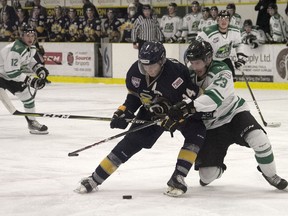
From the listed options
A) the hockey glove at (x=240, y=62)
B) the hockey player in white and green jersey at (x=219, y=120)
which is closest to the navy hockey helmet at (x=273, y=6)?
the hockey glove at (x=240, y=62)

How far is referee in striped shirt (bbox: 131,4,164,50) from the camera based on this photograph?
1377 centimetres

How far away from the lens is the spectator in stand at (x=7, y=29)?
16734 mm

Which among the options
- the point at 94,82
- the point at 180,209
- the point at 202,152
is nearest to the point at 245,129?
the point at 202,152

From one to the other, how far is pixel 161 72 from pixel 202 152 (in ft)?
1.92

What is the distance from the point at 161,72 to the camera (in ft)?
14.8

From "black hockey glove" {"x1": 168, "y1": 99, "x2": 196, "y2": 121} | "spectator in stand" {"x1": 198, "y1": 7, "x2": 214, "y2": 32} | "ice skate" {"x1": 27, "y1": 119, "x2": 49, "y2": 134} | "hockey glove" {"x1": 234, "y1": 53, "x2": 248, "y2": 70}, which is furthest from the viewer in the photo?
"spectator in stand" {"x1": 198, "y1": 7, "x2": 214, "y2": 32}

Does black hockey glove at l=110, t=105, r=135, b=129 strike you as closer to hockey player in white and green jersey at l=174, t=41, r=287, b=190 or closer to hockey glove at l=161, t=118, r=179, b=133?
hockey glove at l=161, t=118, r=179, b=133

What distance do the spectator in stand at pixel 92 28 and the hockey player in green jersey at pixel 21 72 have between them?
724cm

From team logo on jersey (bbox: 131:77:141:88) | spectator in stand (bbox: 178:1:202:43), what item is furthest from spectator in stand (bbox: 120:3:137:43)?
team logo on jersey (bbox: 131:77:141:88)

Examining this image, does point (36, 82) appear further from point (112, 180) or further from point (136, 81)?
point (136, 81)

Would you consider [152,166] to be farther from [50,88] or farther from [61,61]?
[61,61]

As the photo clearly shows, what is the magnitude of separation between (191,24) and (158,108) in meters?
9.56

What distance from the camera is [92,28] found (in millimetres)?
15219

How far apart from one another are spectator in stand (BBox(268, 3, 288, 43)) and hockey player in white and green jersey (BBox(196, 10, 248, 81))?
396 cm
